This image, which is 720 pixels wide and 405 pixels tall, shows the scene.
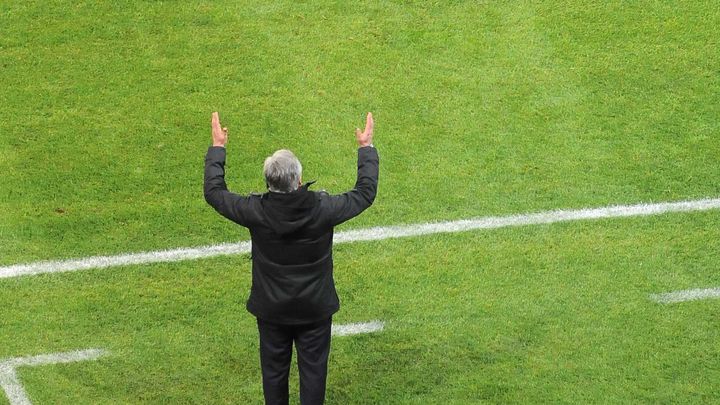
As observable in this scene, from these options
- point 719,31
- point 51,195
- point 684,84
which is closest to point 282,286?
point 51,195

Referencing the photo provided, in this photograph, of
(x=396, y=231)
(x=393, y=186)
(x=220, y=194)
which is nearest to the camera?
(x=220, y=194)

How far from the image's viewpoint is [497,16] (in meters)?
12.4

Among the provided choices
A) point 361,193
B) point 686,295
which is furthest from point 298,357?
point 686,295

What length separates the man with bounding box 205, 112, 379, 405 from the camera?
7891 millimetres

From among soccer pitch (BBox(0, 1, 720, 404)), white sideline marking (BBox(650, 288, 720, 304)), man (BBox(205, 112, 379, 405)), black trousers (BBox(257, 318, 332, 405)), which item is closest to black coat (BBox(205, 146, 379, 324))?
man (BBox(205, 112, 379, 405))

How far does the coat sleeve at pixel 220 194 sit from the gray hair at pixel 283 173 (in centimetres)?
24

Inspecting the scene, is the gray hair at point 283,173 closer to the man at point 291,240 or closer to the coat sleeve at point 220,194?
the man at point 291,240

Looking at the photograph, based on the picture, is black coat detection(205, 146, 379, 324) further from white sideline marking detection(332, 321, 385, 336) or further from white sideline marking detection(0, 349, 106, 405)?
white sideline marking detection(0, 349, 106, 405)

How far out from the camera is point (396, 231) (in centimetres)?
1039

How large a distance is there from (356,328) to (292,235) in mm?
1770

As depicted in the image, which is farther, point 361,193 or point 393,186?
point 393,186

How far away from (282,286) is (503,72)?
14.5 ft

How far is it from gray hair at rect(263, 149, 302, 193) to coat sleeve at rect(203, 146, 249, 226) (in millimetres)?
244

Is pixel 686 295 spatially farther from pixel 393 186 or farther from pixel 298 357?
pixel 298 357
